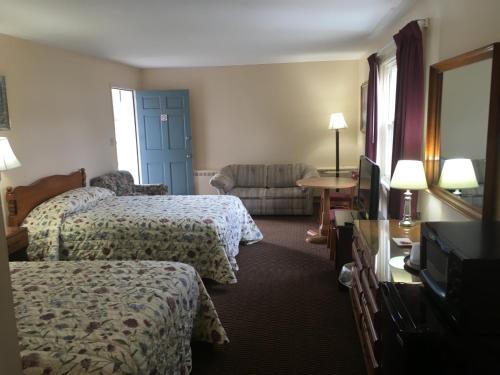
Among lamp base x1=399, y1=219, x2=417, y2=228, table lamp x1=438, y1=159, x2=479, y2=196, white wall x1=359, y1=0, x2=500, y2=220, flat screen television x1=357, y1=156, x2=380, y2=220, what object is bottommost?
lamp base x1=399, y1=219, x2=417, y2=228

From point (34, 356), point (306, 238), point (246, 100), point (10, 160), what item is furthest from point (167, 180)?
point (34, 356)

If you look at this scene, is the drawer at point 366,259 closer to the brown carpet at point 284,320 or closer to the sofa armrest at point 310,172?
the brown carpet at point 284,320

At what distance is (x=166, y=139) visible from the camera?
22.1 feet

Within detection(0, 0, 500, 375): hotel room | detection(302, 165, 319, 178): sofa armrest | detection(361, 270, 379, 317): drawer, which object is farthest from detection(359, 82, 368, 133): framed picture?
detection(361, 270, 379, 317): drawer

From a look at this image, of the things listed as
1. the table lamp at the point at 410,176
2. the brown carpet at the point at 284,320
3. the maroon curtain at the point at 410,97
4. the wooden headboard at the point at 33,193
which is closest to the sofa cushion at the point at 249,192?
Result: the brown carpet at the point at 284,320

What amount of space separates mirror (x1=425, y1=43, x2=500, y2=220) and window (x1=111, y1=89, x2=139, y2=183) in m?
5.32

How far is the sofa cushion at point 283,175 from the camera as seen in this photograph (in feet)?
21.2

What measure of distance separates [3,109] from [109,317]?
2.83m

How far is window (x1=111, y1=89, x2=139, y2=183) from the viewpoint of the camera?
6892 mm

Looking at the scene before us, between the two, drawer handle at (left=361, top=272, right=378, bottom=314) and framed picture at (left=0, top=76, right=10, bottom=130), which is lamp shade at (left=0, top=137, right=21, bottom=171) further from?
drawer handle at (left=361, top=272, right=378, bottom=314)

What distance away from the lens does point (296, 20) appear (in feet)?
11.7

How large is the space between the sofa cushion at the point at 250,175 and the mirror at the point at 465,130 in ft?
12.8

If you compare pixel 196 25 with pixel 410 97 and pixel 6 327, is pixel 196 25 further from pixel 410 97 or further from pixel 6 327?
pixel 6 327

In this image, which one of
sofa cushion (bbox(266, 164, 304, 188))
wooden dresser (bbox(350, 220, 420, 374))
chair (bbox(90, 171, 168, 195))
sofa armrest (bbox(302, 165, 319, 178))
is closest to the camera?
wooden dresser (bbox(350, 220, 420, 374))
